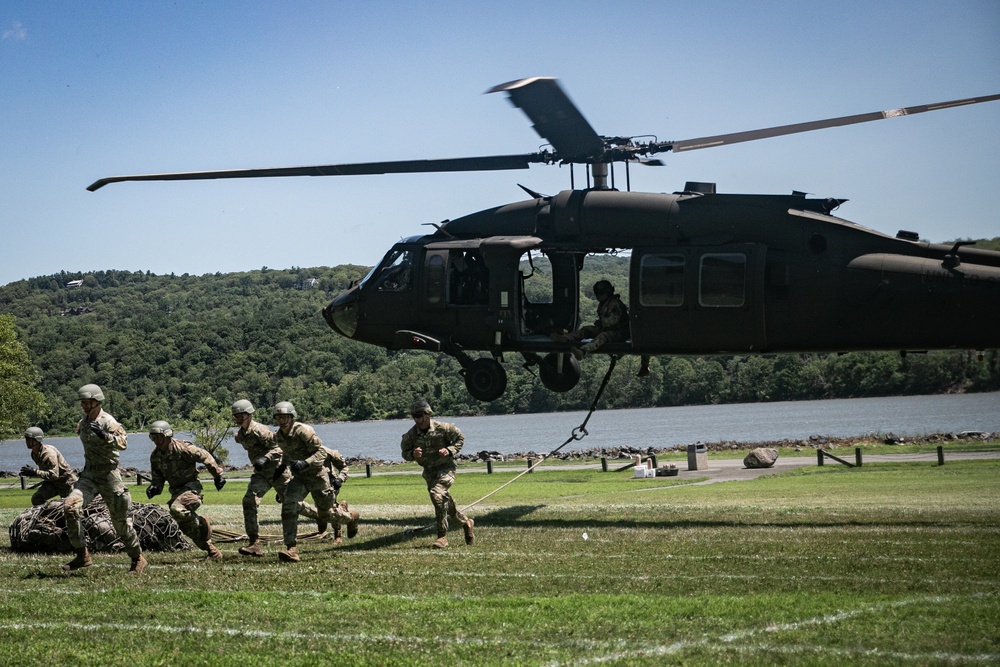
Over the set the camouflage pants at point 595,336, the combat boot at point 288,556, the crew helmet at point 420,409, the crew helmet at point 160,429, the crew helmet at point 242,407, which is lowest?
the combat boot at point 288,556

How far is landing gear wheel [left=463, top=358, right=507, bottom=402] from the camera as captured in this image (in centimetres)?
1953

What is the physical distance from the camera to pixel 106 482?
1298cm

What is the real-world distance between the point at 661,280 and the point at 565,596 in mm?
8165

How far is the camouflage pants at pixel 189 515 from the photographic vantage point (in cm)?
1369

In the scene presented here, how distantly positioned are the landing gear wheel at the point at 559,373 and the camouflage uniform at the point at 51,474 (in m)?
8.24

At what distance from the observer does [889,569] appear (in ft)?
37.3

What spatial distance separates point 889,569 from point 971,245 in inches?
282

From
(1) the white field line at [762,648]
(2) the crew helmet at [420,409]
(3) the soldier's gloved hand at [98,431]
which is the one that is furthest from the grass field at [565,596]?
(2) the crew helmet at [420,409]

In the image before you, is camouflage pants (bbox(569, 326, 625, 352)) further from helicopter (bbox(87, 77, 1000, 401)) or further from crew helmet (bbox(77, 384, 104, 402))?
crew helmet (bbox(77, 384, 104, 402))

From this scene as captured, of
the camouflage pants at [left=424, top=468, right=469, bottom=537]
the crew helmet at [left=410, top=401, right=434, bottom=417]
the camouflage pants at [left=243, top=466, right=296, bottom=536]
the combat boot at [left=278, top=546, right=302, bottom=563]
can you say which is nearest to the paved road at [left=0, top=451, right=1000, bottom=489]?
the camouflage pants at [left=424, top=468, right=469, bottom=537]

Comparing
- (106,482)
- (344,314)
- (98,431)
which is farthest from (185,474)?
(344,314)

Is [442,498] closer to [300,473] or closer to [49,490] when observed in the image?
[300,473]

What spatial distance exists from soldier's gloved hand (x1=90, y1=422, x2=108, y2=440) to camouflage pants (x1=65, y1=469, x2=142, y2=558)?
0.49 metres

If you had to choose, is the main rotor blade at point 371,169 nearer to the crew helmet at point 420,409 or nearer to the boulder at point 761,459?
the crew helmet at point 420,409
